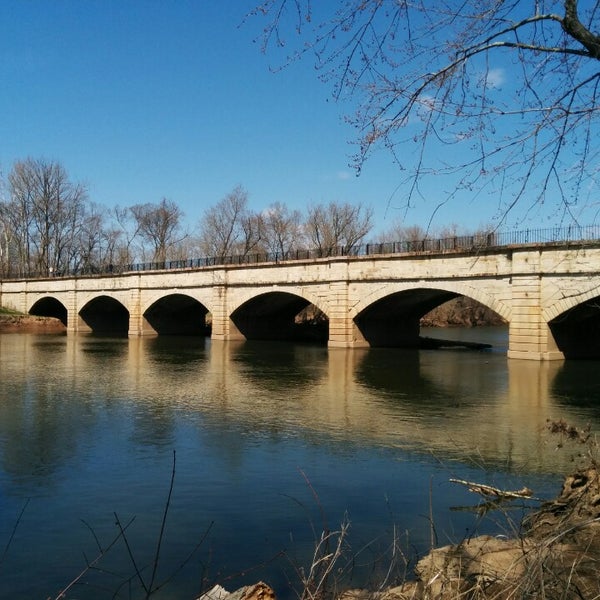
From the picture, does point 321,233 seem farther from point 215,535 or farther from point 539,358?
point 215,535

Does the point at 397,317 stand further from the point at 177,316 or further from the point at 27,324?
the point at 27,324

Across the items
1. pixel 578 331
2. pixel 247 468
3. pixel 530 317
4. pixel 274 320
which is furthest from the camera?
pixel 274 320

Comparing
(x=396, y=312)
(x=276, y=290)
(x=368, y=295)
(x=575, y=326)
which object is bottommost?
(x=575, y=326)

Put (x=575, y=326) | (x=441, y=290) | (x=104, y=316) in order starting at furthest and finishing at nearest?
(x=104, y=316) < (x=441, y=290) < (x=575, y=326)

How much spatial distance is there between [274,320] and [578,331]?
2092 centimetres

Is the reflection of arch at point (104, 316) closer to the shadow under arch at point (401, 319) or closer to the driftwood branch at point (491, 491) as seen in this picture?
the shadow under arch at point (401, 319)

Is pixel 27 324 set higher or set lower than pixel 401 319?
lower

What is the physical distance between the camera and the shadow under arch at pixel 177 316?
4328cm

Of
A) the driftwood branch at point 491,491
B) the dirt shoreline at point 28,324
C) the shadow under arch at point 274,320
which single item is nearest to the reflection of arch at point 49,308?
the dirt shoreline at point 28,324

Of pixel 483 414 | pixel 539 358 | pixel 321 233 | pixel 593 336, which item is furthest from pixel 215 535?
pixel 321 233

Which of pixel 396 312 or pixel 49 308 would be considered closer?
pixel 396 312

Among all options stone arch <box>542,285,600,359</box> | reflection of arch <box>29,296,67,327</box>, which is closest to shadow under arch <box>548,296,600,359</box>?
stone arch <box>542,285,600,359</box>

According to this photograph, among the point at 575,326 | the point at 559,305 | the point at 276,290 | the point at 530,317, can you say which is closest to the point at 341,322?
the point at 276,290

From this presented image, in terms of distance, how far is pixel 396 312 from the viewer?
107ft
